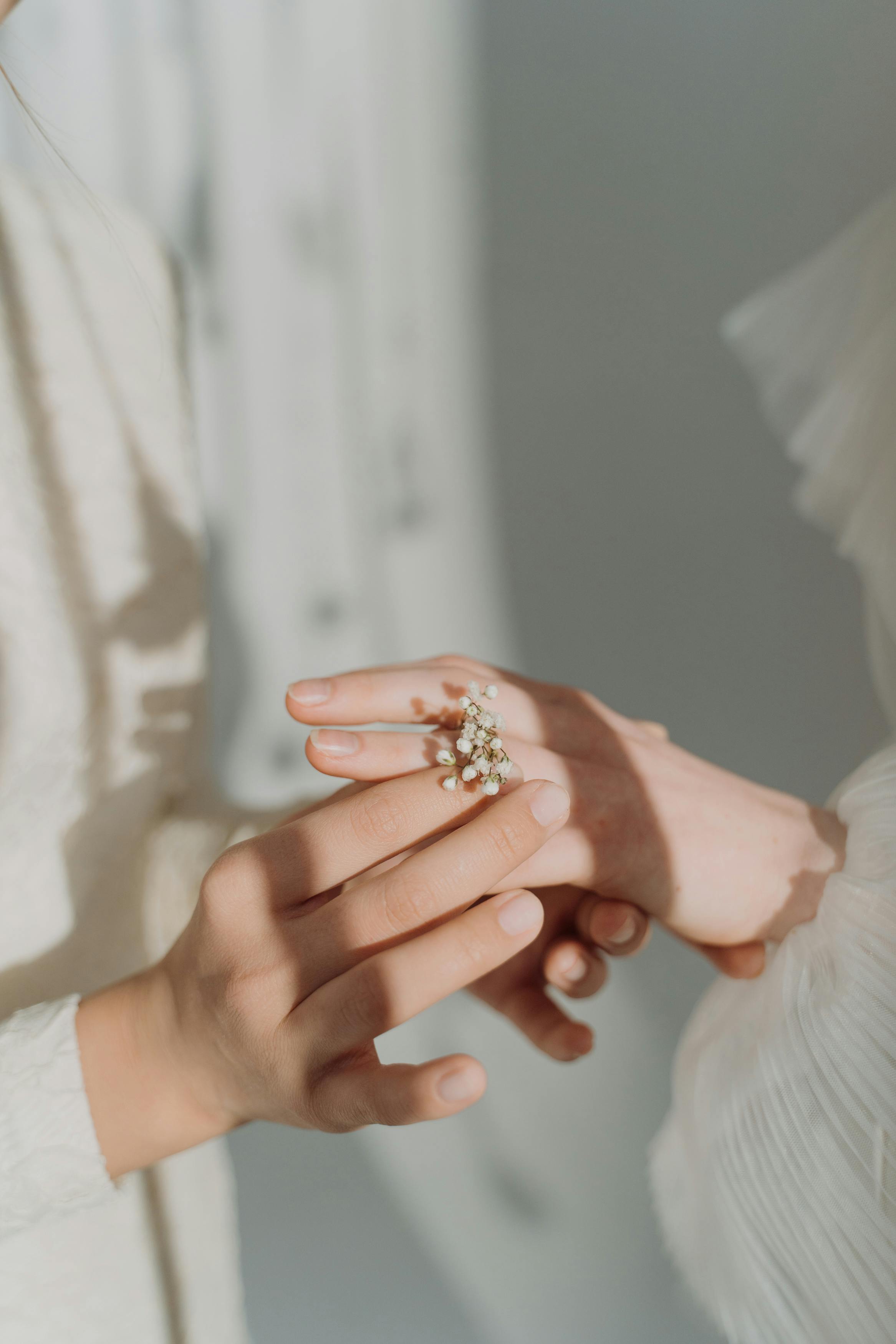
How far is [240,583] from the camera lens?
3.87ft

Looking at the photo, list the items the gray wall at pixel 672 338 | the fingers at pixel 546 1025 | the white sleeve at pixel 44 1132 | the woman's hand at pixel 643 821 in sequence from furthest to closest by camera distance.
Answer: the gray wall at pixel 672 338, the fingers at pixel 546 1025, the woman's hand at pixel 643 821, the white sleeve at pixel 44 1132

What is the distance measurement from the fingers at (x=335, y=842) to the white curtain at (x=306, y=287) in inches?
26.9

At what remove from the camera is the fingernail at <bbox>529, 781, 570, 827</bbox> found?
18.8 inches

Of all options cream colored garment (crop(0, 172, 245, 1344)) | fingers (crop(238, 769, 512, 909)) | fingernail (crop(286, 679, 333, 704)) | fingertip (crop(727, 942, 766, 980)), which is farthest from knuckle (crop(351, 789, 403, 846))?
fingertip (crop(727, 942, 766, 980))

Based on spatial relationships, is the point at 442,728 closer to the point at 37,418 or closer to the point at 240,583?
the point at 37,418

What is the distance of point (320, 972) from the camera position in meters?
0.45

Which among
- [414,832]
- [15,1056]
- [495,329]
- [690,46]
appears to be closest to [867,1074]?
[414,832]

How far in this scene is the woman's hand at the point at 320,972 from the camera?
42 cm

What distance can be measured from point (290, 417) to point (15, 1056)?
2.78 feet

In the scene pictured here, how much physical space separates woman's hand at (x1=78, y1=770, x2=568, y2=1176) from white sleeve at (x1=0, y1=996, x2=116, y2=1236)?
0.04 feet

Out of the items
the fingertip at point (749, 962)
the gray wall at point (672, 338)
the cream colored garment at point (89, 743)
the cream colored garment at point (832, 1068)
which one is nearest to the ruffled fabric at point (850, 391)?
the cream colored garment at point (832, 1068)

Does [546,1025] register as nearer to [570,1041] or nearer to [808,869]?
[570,1041]

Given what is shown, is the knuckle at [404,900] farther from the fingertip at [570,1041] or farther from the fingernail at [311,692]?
the fingertip at [570,1041]

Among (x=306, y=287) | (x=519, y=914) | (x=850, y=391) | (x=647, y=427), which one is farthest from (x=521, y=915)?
(x=306, y=287)
